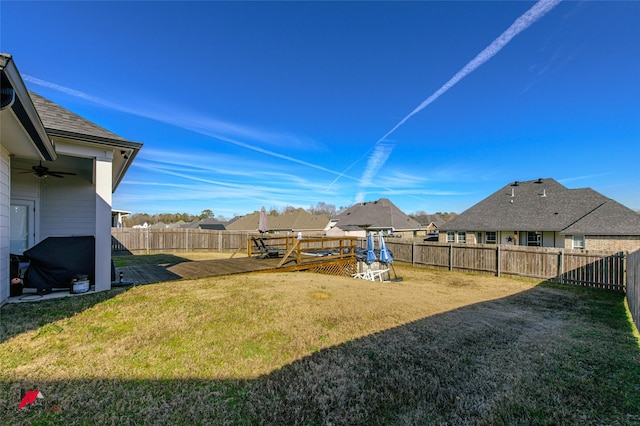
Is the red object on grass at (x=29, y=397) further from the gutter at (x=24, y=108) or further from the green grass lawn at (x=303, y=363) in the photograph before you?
the gutter at (x=24, y=108)

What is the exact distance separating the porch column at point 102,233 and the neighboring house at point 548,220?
75.6 feet

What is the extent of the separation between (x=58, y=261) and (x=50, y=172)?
3.28 metres

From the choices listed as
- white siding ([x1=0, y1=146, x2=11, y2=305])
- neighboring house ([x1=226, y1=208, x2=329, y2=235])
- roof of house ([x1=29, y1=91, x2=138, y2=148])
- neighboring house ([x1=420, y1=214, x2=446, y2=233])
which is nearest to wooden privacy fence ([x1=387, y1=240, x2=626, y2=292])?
roof of house ([x1=29, y1=91, x2=138, y2=148])

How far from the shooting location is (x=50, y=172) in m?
7.64

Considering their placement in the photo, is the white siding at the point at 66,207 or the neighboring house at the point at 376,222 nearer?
the white siding at the point at 66,207

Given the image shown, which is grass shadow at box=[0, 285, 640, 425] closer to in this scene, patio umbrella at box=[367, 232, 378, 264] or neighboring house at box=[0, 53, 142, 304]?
neighboring house at box=[0, 53, 142, 304]

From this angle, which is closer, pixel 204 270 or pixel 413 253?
pixel 204 270

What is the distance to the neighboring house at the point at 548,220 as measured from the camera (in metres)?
15.3

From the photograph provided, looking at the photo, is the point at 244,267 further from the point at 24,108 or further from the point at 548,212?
the point at 548,212

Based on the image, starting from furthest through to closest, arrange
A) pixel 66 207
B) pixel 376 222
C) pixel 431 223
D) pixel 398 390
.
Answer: pixel 431 223 < pixel 376 222 < pixel 66 207 < pixel 398 390

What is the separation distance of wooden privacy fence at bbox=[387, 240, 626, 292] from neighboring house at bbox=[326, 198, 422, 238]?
17.8 metres

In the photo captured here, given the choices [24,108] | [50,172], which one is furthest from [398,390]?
[50,172]

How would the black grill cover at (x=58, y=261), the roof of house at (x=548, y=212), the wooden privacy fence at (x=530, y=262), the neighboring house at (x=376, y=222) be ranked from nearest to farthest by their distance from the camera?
1. the black grill cover at (x=58, y=261)
2. the wooden privacy fence at (x=530, y=262)
3. the roof of house at (x=548, y=212)
4. the neighboring house at (x=376, y=222)

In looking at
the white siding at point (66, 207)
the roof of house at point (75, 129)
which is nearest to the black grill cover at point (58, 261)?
the roof of house at point (75, 129)
